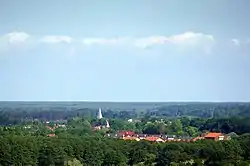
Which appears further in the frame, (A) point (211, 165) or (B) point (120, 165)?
(B) point (120, 165)

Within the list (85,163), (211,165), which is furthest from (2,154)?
(211,165)

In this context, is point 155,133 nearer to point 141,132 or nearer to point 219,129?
point 141,132

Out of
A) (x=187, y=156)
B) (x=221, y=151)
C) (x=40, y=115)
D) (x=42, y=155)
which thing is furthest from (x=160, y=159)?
(x=40, y=115)

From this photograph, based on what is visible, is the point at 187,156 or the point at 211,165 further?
the point at 187,156

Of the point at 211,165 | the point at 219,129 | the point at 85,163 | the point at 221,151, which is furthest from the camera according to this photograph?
the point at 219,129

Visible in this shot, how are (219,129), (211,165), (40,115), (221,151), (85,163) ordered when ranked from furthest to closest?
1. (40,115)
2. (219,129)
3. (85,163)
4. (221,151)
5. (211,165)

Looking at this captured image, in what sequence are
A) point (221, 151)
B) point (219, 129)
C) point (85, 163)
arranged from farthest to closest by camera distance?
point (219, 129), point (85, 163), point (221, 151)

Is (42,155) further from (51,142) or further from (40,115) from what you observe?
(40,115)

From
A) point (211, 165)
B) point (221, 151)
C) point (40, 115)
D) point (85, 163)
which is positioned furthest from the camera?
point (40, 115)
